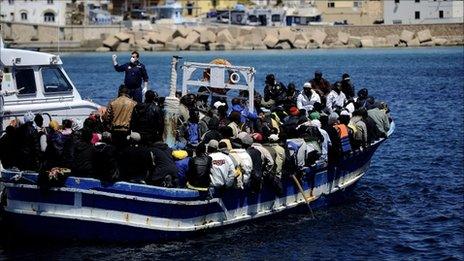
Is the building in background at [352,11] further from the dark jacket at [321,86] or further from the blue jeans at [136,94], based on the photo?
the blue jeans at [136,94]

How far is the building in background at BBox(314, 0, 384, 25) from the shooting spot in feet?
458

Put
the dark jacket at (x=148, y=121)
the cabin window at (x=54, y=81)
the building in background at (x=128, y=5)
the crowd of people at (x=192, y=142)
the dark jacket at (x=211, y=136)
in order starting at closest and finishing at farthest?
the crowd of people at (x=192, y=142) < the dark jacket at (x=148, y=121) < the dark jacket at (x=211, y=136) < the cabin window at (x=54, y=81) < the building in background at (x=128, y=5)

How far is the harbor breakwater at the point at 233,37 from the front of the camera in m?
124

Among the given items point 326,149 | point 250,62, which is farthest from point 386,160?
point 250,62

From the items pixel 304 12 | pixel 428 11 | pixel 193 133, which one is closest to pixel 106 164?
pixel 193 133

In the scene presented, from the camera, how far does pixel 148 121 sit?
63.9 ft

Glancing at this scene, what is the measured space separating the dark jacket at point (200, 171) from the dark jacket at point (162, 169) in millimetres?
319

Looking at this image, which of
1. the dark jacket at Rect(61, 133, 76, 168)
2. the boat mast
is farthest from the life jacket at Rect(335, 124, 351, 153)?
the dark jacket at Rect(61, 133, 76, 168)

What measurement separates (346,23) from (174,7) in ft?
81.4

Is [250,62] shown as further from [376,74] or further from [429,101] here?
[429,101]

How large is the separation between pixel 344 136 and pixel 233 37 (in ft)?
350

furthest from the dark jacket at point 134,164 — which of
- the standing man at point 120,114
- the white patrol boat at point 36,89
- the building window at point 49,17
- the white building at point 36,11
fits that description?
the building window at point 49,17

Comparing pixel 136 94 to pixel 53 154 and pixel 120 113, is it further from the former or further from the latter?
pixel 53 154

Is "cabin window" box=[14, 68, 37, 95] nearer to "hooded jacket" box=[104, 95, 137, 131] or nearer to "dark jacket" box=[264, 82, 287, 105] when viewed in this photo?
"hooded jacket" box=[104, 95, 137, 131]
